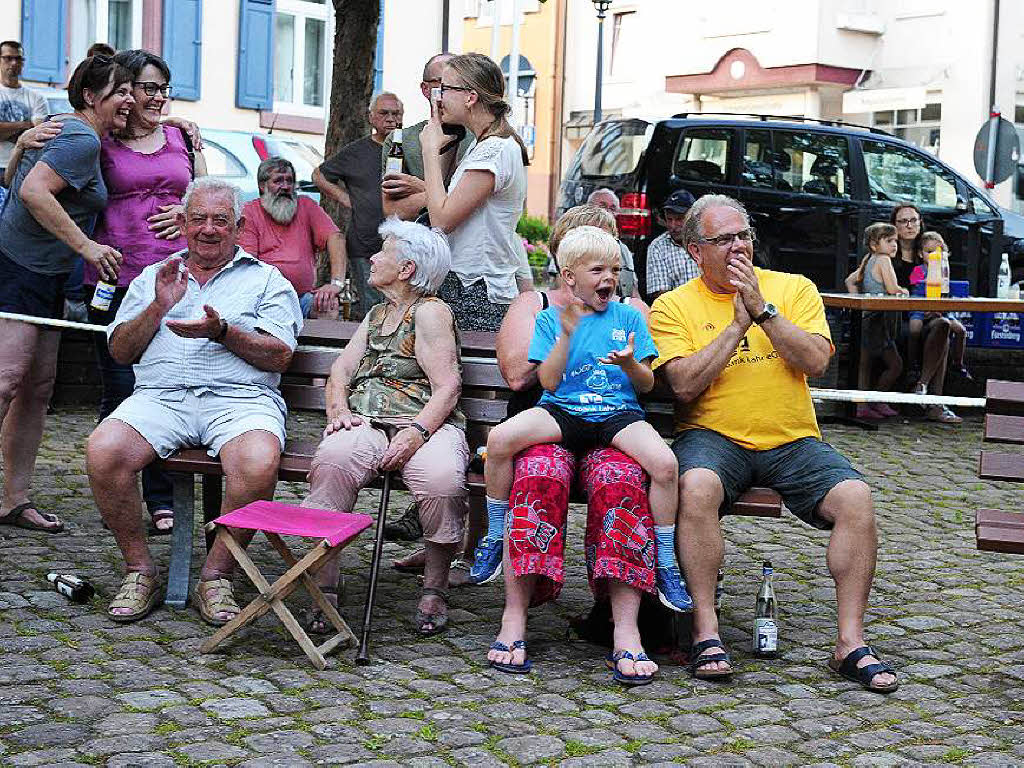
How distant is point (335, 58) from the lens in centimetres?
1169

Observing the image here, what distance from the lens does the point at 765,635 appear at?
203 inches

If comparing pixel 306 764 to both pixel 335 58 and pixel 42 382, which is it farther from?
pixel 335 58

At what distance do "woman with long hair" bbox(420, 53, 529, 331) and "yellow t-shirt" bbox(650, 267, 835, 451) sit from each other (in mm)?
798

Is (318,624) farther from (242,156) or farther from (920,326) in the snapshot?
(242,156)

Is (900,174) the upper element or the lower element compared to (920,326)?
upper

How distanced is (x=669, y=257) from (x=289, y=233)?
3.61m

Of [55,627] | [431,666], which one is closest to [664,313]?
[431,666]

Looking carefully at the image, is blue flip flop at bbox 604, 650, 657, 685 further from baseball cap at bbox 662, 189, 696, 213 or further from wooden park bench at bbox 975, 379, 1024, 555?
baseball cap at bbox 662, 189, 696, 213

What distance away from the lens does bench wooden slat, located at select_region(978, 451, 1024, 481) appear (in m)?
5.00

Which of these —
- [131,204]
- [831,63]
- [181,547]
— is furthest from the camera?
[831,63]

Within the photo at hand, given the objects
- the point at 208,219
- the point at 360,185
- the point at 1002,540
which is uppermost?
the point at 360,185

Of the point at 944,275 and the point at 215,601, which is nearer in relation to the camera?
the point at 215,601

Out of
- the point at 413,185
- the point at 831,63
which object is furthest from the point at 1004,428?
→ the point at 831,63

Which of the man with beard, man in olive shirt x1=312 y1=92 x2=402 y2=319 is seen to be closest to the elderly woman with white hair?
the man with beard
